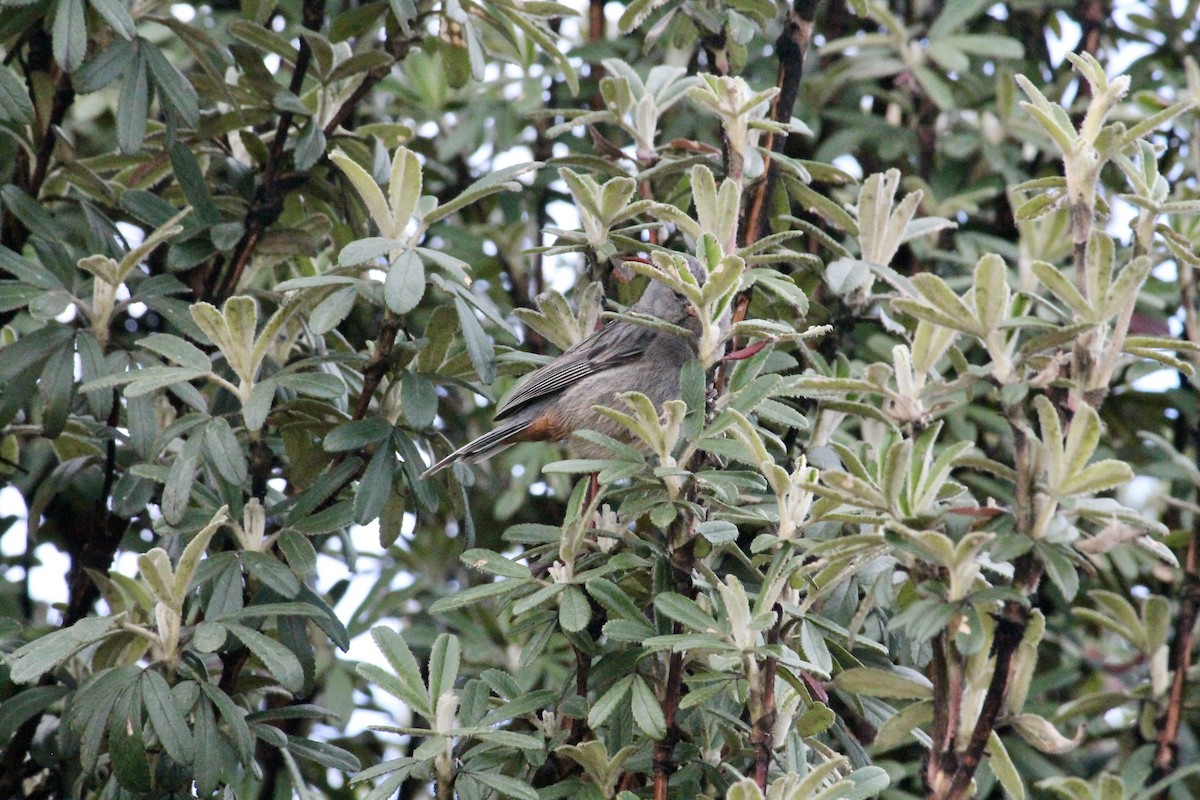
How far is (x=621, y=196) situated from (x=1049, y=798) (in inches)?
97.7

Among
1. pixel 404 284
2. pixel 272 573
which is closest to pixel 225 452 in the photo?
pixel 272 573

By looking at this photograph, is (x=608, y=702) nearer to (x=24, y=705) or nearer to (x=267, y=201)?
(x=24, y=705)

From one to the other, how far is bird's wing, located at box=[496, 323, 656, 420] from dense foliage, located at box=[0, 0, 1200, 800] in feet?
0.66

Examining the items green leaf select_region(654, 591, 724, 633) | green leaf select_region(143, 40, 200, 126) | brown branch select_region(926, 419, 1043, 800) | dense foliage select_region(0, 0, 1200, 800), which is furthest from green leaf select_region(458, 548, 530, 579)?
green leaf select_region(143, 40, 200, 126)

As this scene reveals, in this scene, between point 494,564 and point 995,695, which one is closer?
point 995,695

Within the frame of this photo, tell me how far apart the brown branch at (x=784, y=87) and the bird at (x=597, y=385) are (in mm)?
510

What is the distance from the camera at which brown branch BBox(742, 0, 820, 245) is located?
11.7ft

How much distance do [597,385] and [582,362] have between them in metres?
0.27

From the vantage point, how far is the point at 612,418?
9.00 feet

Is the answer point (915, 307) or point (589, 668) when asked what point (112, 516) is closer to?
point (589, 668)

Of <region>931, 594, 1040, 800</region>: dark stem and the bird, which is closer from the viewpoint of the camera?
<region>931, 594, 1040, 800</region>: dark stem

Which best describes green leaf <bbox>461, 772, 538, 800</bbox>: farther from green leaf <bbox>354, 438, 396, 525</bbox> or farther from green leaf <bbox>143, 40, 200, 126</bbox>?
green leaf <bbox>143, 40, 200, 126</bbox>

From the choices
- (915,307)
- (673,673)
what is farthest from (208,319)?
(915,307)

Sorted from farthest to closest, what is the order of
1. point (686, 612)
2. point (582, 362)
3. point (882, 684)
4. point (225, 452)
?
point (582, 362)
point (225, 452)
point (686, 612)
point (882, 684)
